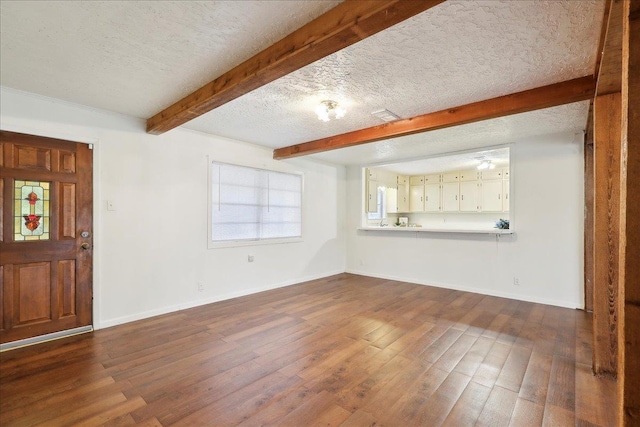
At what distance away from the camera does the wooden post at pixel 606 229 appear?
2.18 meters

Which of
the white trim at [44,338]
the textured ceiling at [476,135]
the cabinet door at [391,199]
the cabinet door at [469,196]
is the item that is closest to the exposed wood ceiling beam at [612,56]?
the textured ceiling at [476,135]

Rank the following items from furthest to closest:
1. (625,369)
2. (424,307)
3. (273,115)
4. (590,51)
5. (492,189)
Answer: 1. (492,189)
2. (424,307)
3. (273,115)
4. (590,51)
5. (625,369)

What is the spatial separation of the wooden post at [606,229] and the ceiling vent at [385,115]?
1703 millimetres

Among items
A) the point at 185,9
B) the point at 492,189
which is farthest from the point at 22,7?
the point at 492,189

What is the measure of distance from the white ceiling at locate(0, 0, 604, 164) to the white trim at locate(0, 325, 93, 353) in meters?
2.41

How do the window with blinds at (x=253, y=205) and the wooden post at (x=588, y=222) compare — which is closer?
the wooden post at (x=588, y=222)

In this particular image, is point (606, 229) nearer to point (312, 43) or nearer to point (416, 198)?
point (312, 43)

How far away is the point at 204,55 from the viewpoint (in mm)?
2137

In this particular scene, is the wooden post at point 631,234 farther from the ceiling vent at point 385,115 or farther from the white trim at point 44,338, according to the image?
the white trim at point 44,338

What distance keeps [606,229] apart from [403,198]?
587 cm

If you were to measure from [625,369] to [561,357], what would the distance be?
223 centimetres

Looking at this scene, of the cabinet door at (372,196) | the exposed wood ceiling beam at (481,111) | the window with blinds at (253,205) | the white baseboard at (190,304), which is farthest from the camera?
the cabinet door at (372,196)

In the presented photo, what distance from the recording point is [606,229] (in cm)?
224

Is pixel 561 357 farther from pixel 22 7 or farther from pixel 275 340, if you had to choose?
pixel 22 7
